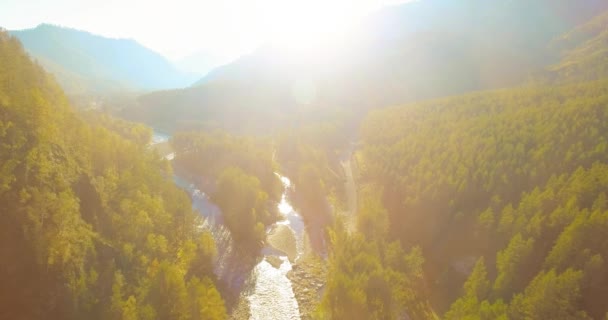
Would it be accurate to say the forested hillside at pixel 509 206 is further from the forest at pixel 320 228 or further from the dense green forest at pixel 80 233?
the dense green forest at pixel 80 233

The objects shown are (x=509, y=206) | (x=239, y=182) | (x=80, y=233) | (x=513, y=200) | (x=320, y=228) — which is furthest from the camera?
(x=239, y=182)

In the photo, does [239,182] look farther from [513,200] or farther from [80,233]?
[513,200]

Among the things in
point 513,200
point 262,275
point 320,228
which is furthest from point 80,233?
point 513,200

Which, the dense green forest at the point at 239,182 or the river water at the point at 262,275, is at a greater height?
the dense green forest at the point at 239,182

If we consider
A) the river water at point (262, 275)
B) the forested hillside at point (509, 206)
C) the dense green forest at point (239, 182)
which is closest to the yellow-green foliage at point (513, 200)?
the forested hillside at point (509, 206)

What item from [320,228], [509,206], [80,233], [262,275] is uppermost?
[509,206]

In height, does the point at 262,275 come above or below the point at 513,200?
below
